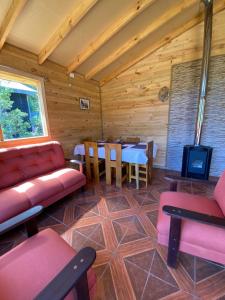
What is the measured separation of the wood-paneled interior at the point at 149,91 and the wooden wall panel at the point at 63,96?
1.82ft

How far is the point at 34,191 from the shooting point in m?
1.83

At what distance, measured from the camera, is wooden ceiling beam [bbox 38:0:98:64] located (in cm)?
193

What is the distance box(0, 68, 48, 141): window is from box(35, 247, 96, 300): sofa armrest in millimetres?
2270

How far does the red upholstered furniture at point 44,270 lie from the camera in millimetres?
627

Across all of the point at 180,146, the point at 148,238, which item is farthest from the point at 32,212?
the point at 180,146

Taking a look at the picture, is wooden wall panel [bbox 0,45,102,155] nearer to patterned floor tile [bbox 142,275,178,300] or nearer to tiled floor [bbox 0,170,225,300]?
tiled floor [bbox 0,170,225,300]

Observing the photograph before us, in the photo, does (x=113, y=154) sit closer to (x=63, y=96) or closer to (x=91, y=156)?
(x=91, y=156)

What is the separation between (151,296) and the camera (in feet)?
3.59

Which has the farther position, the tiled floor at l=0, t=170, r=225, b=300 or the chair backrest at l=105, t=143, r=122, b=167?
the chair backrest at l=105, t=143, r=122, b=167

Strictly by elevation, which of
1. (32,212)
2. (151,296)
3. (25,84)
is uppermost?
(25,84)

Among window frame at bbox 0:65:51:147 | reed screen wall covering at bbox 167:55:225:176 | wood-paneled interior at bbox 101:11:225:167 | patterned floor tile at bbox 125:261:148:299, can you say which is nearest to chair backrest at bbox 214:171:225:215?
patterned floor tile at bbox 125:261:148:299

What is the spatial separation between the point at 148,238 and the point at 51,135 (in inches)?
95.8

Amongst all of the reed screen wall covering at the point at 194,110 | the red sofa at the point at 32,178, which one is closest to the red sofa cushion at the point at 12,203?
the red sofa at the point at 32,178

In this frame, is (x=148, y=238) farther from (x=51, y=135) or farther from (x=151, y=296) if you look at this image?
(x=51, y=135)
